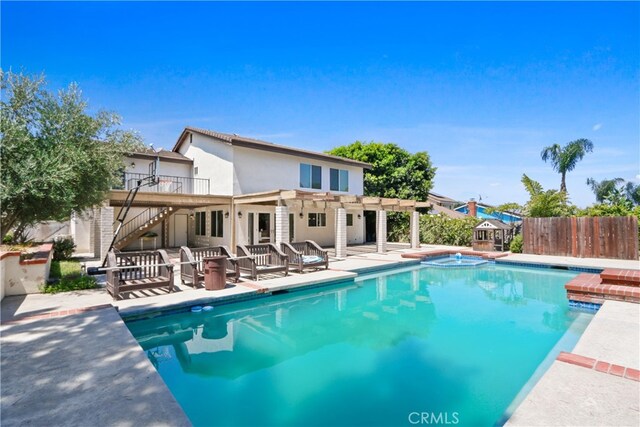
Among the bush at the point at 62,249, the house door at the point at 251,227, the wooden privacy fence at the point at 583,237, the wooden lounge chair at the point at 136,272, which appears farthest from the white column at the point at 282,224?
the wooden privacy fence at the point at 583,237

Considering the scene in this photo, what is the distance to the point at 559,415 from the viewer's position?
3072mm

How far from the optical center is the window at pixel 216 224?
1880 cm

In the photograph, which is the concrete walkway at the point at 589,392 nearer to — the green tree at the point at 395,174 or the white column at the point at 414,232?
the white column at the point at 414,232

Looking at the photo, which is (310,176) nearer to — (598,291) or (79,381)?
(598,291)

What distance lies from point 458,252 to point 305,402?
16051 millimetres

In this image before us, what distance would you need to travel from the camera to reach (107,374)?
155 inches

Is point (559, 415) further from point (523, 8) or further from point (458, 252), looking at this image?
point (458, 252)

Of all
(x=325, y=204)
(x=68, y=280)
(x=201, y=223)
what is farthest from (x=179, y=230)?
(x=68, y=280)

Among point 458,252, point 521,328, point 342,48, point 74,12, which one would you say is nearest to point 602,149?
point 458,252

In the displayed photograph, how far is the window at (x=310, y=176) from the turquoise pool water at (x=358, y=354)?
10473 mm

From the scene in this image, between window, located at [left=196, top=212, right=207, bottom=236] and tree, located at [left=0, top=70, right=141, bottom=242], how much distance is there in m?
10.5

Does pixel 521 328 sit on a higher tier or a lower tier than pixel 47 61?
lower

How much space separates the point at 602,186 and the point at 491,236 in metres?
31.8

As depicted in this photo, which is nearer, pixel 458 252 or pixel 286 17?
pixel 286 17
